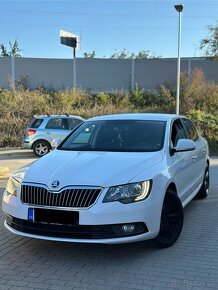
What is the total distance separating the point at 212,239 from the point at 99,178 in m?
1.94

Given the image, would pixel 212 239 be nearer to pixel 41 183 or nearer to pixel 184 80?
pixel 41 183

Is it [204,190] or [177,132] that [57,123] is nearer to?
[204,190]

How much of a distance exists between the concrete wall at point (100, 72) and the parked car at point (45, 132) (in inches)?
609

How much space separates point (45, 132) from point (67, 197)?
40.0 ft

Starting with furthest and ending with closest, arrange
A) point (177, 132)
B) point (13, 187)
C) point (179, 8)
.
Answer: point (179, 8) < point (177, 132) < point (13, 187)

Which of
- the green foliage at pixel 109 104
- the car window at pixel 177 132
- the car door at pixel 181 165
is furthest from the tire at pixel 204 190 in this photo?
the green foliage at pixel 109 104

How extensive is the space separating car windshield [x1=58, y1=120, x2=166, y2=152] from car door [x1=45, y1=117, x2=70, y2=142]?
10.0m

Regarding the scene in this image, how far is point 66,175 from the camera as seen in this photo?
4.89m

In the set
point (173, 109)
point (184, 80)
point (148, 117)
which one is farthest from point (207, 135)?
point (148, 117)

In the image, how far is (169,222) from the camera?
5.38 m

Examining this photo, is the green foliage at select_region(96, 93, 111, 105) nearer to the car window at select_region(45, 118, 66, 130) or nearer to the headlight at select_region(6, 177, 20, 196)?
the car window at select_region(45, 118, 66, 130)

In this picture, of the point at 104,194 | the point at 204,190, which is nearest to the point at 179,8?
the point at 204,190

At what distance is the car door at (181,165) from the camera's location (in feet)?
19.1

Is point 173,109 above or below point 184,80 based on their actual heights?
below
